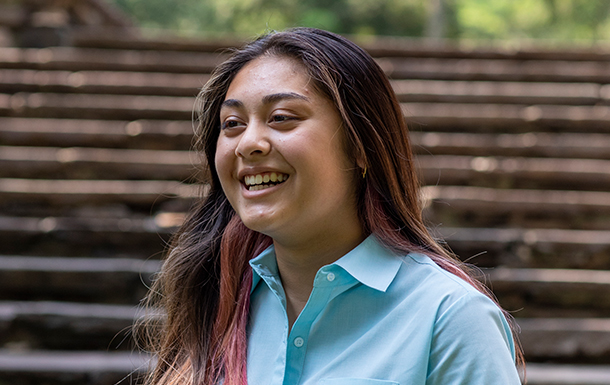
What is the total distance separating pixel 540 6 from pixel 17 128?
633 inches

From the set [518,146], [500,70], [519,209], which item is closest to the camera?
[519,209]

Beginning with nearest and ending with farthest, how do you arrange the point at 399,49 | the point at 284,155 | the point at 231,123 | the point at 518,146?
1. the point at 284,155
2. the point at 231,123
3. the point at 518,146
4. the point at 399,49

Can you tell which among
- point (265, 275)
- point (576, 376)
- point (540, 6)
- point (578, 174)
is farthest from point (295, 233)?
point (540, 6)

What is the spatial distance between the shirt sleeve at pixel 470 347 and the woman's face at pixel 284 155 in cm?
31

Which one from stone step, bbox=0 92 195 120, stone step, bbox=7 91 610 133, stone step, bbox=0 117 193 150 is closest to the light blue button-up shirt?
stone step, bbox=0 117 193 150

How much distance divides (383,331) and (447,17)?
17.9 metres

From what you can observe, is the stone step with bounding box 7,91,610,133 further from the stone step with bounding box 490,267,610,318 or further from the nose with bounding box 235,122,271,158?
the nose with bounding box 235,122,271,158

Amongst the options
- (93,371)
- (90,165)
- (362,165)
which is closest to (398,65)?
(90,165)

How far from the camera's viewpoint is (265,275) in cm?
127

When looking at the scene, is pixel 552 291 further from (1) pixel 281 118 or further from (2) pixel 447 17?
(2) pixel 447 17

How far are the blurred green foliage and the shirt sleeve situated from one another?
15.7 metres

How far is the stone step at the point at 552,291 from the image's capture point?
9.78ft

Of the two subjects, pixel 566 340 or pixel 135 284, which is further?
pixel 135 284

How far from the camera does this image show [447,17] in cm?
1758
